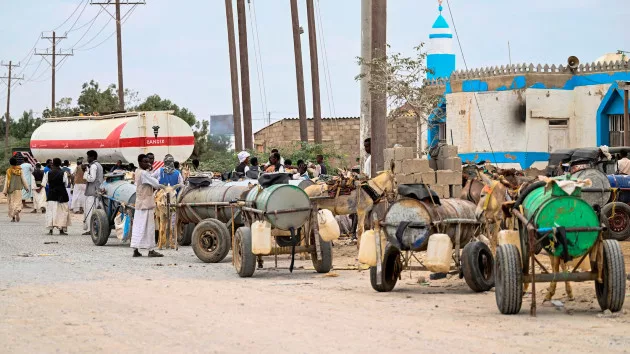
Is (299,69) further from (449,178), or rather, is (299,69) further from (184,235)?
(449,178)

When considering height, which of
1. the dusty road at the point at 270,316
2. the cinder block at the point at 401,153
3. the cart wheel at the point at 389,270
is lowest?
the dusty road at the point at 270,316

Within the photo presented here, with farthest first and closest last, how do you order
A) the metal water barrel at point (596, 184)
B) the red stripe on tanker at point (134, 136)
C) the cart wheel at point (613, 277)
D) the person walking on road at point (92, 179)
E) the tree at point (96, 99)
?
1. the tree at point (96, 99)
2. the red stripe on tanker at point (134, 136)
3. the person walking on road at point (92, 179)
4. the metal water barrel at point (596, 184)
5. the cart wheel at point (613, 277)

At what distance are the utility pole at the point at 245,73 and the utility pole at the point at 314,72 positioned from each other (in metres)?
4.13

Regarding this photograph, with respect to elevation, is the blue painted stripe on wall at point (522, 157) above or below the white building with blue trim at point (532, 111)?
below

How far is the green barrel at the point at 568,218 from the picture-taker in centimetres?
1068

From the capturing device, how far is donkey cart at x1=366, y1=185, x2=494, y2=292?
41.5 ft

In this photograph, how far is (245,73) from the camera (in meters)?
37.7

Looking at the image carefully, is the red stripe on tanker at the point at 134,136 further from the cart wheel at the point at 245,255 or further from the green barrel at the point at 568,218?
the green barrel at the point at 568,218

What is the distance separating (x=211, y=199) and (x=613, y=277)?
9.96m

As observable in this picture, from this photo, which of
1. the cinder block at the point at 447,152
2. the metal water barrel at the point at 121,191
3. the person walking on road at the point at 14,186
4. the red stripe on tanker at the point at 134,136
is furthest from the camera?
the red stripe on tanker at the point at 134,136

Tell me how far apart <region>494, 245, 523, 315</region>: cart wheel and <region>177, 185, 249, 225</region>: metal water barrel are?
27.6 ft

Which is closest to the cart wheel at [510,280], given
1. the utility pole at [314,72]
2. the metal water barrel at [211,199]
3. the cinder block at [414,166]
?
the metal water barrel at [211,199]

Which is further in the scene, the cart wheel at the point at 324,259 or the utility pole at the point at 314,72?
the utility pole at the point at 314,72

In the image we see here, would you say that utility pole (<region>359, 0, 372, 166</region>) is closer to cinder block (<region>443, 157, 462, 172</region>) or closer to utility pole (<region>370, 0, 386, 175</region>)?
utility pole (<region>370, 0, 386, 175</region>)
